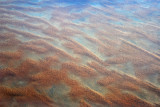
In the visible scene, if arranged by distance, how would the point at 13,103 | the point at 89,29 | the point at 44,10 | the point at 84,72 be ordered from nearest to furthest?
1. the point at 13,103
2. the point at 84,72
3. the point at 89,29
4. the point at 44,10

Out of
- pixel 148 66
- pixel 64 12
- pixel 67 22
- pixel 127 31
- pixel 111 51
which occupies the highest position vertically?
pixel 64 12

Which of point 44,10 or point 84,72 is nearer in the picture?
point 84,72

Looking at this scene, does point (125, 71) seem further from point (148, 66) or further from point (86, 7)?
point (86, 7)

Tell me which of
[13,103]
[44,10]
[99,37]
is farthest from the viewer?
[44,10]

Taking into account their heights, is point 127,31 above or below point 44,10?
below

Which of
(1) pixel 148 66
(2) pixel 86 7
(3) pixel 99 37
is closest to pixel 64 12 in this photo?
(2) pixel 86 7

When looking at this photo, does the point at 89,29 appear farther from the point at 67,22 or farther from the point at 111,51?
the point at 111,51
